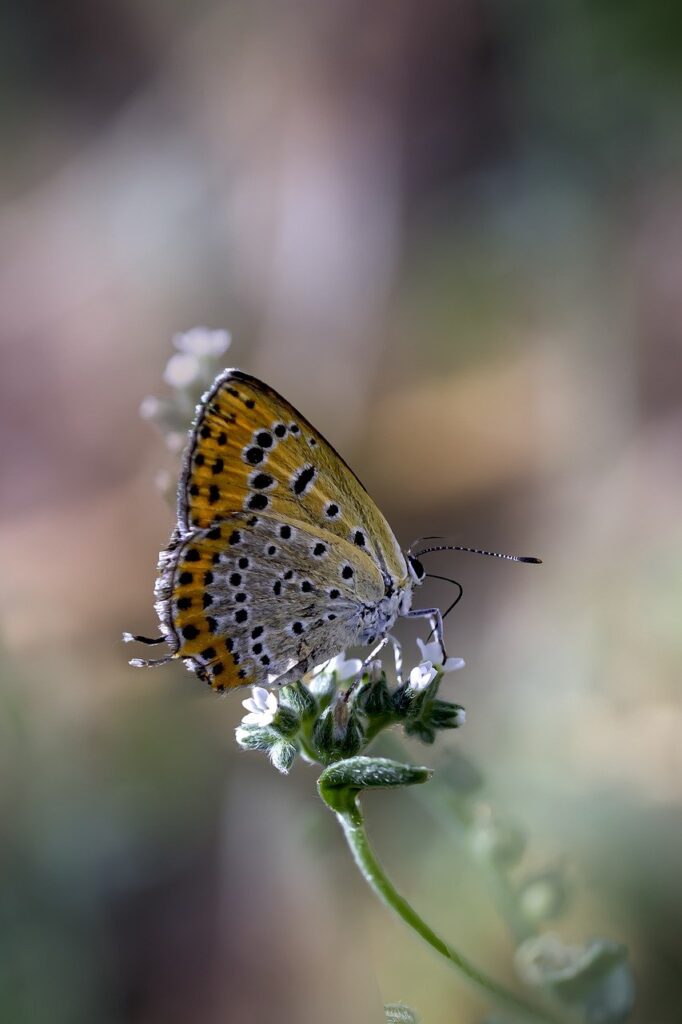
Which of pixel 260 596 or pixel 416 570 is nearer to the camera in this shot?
pixel 260 596

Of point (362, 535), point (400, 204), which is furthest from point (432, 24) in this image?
point (362, 535)

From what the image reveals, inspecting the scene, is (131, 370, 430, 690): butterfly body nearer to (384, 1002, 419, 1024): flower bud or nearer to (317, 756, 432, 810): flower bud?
(317, 756, 432, 810): flower bud

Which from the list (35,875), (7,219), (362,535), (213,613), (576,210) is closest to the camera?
(213,613)

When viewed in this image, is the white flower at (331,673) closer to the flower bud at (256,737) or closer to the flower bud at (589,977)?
the flower bud at (256,737)

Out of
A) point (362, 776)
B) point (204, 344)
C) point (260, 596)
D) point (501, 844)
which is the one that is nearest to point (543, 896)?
point (501, 844)

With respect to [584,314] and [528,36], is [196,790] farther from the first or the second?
[528,36]

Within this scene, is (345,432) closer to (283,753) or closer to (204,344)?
(204,344)
